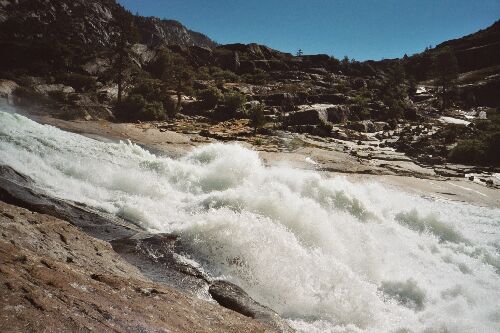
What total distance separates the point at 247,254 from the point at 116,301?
5515 mm

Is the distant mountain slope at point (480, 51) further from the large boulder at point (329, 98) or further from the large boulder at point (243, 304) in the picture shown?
the large boulder at point (243, 304)

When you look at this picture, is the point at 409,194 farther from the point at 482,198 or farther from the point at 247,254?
the point at 247,254

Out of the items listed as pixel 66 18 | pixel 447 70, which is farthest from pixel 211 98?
pixel 66 18

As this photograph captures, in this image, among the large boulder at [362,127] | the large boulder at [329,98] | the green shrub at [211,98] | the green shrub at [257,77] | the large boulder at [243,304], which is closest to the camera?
the large boulder at [243,304]

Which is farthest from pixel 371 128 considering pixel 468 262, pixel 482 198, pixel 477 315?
pixel 477 315

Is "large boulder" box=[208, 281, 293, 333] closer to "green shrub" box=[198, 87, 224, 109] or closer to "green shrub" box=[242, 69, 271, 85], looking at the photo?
"green shrub" box=[198, 87, 224, 109]

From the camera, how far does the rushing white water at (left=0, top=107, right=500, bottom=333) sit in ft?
33.6

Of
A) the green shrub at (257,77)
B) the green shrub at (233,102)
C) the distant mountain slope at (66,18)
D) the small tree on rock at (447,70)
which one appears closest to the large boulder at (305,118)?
the green shrub at (233,102)

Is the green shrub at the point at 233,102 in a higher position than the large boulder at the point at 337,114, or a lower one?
higher

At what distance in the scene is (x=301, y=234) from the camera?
13.4 m

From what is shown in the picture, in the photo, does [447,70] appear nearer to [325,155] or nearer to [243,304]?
[325,155]

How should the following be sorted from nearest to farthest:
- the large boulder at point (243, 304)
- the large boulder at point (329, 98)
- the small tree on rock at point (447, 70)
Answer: the large boulder at point (243, 304) → the large boulder at point (329, 98) → the small tree on rock at point (447, 70)

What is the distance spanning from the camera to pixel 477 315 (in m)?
11.2

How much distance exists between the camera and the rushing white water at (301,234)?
10.2 m
